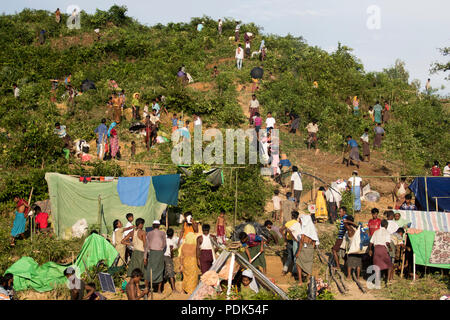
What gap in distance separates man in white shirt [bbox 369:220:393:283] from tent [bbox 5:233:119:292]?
16.1 ft

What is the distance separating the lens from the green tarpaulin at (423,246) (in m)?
10.4

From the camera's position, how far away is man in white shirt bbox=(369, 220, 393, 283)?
9.99 m

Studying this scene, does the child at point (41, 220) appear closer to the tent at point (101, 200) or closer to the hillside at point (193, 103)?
the tent at point (101, 200)

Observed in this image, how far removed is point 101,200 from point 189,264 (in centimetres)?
384

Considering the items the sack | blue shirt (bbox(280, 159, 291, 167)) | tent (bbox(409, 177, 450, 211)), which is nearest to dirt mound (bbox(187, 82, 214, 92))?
blue shirt (bbox(280, 159, 291, 167))

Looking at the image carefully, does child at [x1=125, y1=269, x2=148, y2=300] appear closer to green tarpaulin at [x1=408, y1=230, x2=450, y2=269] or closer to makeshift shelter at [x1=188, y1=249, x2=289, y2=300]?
makeshift shelter at [x1=188, y1=249, x2=289, y2=300]

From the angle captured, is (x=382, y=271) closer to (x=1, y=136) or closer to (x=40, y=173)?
(x=40, y=173)

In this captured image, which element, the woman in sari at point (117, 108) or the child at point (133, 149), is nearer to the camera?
the child at point (133, 149)

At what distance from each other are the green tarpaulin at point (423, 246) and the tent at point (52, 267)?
5782 millimetres

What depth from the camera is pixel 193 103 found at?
20.3m

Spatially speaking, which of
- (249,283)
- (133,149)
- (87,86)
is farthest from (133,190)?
(87,86)

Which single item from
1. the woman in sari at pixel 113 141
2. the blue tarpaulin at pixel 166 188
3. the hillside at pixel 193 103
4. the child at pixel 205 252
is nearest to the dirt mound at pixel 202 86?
the hillside at pixel 193 103

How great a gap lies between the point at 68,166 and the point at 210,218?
4.87 meters

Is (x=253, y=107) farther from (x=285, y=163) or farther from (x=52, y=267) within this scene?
(x=52, y=267)
